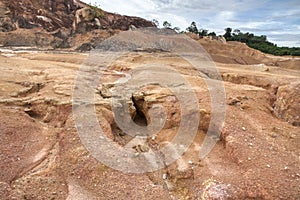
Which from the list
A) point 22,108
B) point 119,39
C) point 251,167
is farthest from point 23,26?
point 251,167

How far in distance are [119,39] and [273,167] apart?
48.3 feet

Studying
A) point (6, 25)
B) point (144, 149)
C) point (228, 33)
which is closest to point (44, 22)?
point (6, 25)

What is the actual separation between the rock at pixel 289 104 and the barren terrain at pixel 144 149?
2 centimetres

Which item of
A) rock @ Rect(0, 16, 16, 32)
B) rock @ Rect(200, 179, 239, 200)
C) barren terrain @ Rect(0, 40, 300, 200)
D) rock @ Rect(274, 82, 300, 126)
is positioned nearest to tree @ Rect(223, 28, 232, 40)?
rock @ Rect(0, 16, 16, 32)

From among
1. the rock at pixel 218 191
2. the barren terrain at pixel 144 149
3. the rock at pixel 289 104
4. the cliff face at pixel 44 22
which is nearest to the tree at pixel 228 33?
the cliff face at pixel 44 22

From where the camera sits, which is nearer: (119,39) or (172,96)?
(172,96)

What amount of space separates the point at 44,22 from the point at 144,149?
66.2 ft

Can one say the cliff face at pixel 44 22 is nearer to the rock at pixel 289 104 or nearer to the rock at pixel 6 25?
the rock at pixel 6 25

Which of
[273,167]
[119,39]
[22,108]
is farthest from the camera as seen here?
[119,39]

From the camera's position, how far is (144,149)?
18.4 ft

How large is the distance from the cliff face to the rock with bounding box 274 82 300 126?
15837 millimetres

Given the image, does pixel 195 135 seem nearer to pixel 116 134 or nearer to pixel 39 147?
pixel 116 134

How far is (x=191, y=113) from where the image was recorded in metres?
6.25

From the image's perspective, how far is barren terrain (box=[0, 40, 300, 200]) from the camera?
4363mm
